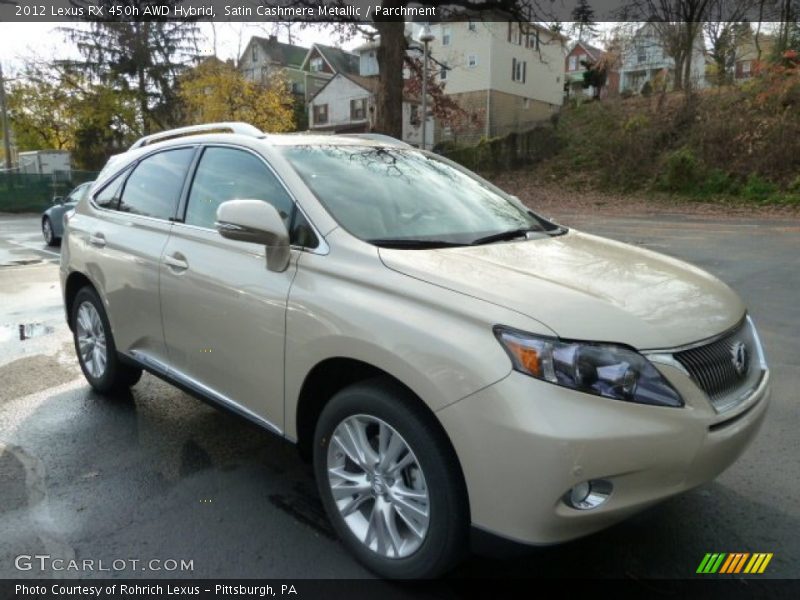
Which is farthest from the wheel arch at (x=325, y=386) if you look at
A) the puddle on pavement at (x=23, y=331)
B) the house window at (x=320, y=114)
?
the house window at (x=320, y=114)

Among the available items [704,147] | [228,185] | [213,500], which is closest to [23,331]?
[228,185]

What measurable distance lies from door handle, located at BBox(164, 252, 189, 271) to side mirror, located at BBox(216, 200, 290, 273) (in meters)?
0.63

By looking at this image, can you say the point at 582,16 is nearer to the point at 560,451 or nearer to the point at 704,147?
the point at 704,147

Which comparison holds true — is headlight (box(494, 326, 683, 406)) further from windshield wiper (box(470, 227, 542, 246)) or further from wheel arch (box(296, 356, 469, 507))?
windshield wiper (box(470, 227, 542, 246))

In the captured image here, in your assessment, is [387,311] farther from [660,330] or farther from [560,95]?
[560,95]

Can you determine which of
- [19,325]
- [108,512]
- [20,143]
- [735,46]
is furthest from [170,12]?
[108,512]

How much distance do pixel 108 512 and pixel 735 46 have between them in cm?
3983

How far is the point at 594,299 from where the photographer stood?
7.77 ft

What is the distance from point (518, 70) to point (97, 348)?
43.3 meters

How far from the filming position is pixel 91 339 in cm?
465

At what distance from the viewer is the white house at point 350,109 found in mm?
44406

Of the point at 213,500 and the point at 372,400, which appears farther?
the point at 213,500

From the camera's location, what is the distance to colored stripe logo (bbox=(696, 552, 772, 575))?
2.65m

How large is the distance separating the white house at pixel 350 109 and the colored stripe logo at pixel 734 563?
41692mm
